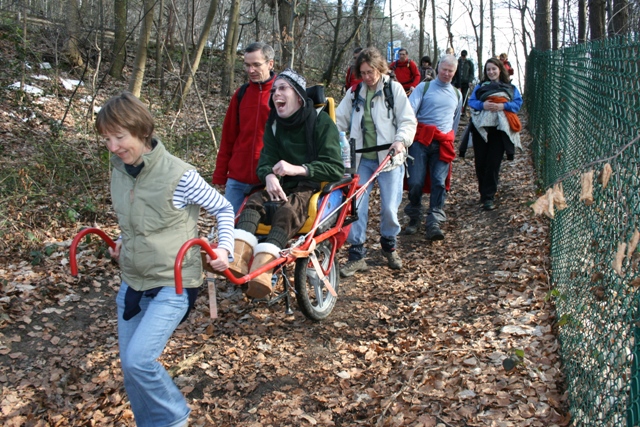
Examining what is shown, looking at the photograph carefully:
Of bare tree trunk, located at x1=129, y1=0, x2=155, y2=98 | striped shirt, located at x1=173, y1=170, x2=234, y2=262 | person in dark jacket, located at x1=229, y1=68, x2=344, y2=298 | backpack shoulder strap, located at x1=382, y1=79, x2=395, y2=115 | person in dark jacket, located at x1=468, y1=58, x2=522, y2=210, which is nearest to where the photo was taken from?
striped shirt, located at x1=173, y1=170, x2=234, y2=262

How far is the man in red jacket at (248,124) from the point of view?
5.45m

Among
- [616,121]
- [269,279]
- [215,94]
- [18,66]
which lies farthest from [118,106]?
[215,94]

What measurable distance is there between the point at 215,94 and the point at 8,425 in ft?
50.3

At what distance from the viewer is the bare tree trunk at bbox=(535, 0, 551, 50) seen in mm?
15045

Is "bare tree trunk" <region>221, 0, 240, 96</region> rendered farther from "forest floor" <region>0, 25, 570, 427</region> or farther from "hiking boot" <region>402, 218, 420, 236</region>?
"forest floor" <region>0, 25, 570, 427</region>

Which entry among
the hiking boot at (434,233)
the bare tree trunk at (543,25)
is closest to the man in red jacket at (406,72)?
the bare tree trunk at (543,25)

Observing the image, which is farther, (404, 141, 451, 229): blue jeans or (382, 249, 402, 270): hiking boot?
(404, 141, 451, 229): blue jeans

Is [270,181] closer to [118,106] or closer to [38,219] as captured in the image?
[118,106]

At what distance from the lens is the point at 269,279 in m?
4.05

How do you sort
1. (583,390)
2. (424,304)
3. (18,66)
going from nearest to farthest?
(583,390) → (424,304) → (18,66)

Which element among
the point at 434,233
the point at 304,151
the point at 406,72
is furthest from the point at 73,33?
the point at 304,151

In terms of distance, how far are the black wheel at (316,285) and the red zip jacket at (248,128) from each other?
97 cm

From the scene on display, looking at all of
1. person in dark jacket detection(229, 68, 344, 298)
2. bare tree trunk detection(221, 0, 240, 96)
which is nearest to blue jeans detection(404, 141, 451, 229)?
person in dark jacket detection(229, 68, 344, 298)

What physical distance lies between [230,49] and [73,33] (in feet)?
13.3
